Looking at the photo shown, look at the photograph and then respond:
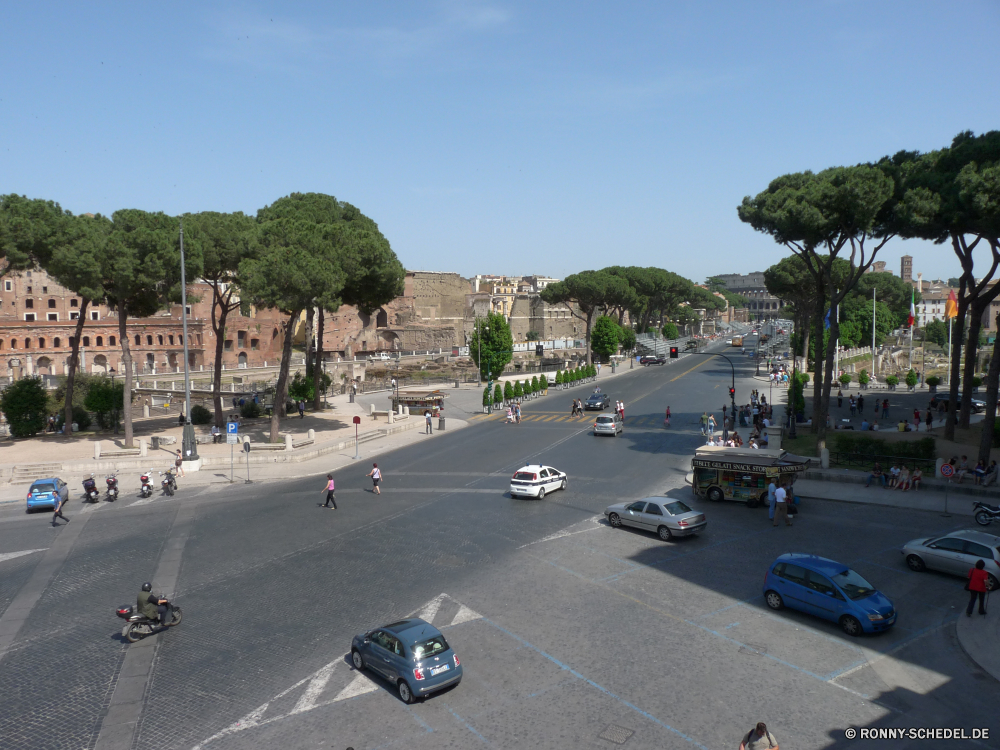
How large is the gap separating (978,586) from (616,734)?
8.82m

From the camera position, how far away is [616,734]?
35.8 feet

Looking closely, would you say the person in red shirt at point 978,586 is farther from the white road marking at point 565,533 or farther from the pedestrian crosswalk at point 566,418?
the pedestrian crosswalk at point 566,418

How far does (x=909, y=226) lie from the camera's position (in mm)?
30234

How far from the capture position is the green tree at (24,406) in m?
39.2

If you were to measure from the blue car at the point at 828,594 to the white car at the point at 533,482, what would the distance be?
10.7 m

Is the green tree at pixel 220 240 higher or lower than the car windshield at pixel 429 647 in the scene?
higher

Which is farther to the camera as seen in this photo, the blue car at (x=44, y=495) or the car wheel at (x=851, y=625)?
the blue car at (x=44, y=495)

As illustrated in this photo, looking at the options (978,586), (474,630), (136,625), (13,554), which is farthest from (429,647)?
(13,554)

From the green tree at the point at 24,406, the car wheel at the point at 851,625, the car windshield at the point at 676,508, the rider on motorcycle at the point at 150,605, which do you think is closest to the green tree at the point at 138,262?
the green tree at the point at 24,406

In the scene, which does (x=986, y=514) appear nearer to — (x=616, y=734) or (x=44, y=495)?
(x=616, y=734)

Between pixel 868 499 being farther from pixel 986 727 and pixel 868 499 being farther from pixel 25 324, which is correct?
pixel 25 324

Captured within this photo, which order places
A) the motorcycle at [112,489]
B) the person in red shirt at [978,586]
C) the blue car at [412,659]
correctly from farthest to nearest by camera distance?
1. the motorcycle at [112,489]
2. the person in red shirt at [978,586]
3. the blue car at [412,659]

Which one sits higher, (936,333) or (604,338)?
(936,333)

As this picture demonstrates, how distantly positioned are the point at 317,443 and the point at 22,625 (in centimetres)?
2243
